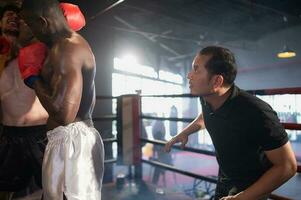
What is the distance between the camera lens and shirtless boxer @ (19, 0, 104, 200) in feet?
4.11

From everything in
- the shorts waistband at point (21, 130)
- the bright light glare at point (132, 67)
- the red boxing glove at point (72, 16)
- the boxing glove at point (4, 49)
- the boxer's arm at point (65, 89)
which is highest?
the bright light glare at point (132, 67)

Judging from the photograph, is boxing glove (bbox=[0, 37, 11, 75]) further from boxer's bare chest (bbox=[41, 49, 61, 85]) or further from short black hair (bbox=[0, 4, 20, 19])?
boxer's bare chest (bbox=[41, 49, 61, 85])

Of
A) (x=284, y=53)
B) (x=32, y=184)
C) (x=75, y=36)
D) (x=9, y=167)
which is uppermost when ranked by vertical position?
(x=284, y=53)

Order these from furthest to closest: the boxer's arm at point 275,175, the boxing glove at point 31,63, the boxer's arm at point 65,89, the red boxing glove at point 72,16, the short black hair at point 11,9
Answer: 1. the short black hair at point 11,9
2. the red boxing glove at point 72,16
3. the boxing glove at point 31,63
4. the boxer's arm at point 65,89
5. the boxer's arm at point 275,175

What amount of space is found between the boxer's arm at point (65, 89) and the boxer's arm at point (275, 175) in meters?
0.80

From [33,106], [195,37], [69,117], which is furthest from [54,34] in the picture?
[195,37]

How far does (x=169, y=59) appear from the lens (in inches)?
499

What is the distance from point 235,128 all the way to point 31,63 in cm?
100

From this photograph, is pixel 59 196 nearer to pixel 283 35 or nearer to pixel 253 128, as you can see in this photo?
pixel 253 128

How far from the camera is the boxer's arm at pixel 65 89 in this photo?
1.23 metres

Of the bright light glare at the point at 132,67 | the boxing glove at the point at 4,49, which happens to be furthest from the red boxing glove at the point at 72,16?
the bright light glare at the point at 132,67

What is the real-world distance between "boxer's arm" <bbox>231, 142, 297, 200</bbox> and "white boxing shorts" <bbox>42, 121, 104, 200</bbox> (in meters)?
0.69

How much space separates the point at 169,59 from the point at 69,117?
11628mm

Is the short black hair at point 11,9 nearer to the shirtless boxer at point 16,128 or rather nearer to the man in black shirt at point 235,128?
the shirtless boxer at point 16,128
